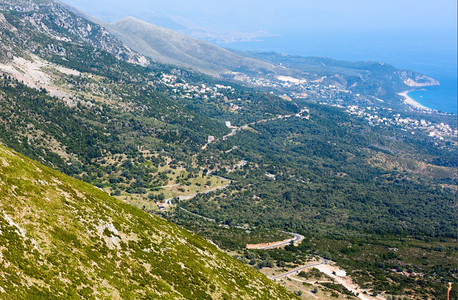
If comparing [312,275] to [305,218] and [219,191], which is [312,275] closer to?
[305,218]

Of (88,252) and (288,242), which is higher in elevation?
(88,252)

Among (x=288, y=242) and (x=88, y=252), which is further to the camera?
(x=288, y=242)

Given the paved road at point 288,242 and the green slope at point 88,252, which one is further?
the paved road at point 288,242

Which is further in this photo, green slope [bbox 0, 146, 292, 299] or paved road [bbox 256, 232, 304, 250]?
paved road [bbox 256, 232, 304, 250]

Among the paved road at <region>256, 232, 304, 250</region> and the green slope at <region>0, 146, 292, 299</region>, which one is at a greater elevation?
the green slope at <region>0, 146, 292, 299</region>

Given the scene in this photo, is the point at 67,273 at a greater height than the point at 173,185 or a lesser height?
greater

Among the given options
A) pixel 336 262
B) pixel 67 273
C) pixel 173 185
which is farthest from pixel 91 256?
pixel 173 185

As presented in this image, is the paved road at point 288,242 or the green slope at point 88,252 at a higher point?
the green slope at point 88,252

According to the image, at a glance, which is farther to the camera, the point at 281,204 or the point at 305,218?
the point at 281,204
